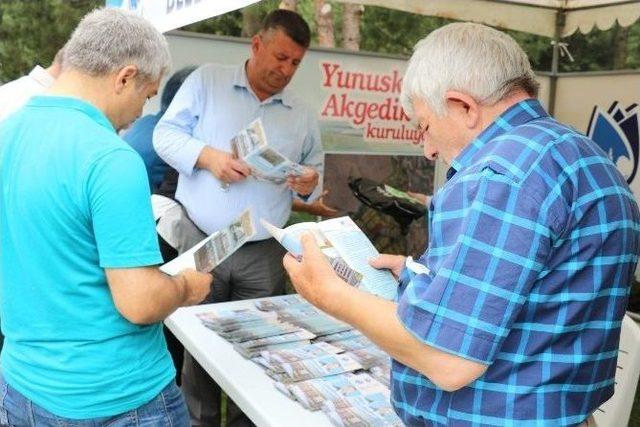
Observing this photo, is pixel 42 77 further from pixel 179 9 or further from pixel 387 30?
pixel 387 30

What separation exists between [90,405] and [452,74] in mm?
1034

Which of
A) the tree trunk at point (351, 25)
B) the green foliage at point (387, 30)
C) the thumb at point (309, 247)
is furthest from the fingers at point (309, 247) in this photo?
the green foliage at point (387, 30)

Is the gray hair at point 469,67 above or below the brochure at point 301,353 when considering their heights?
above

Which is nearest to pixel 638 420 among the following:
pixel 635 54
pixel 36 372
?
pixel 36 372

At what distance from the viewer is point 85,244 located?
4.23 feet

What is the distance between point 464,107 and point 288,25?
73.7 inches

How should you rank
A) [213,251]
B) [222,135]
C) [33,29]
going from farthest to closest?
[33,29]
[222,135]
[213,251]

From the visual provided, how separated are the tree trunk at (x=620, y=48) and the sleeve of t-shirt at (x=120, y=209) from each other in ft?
42.2

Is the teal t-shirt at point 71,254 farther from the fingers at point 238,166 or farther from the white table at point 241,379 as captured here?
the fingers at point 238,166

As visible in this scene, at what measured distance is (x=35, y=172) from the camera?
1.25 meters

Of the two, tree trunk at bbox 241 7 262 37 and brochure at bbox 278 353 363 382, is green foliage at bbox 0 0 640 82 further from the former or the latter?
brochure at bbox 278 353 363 382

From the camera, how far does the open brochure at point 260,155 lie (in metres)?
2.38

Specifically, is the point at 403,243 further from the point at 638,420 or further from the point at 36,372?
the point at 36,372

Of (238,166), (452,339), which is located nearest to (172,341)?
(238,166)
